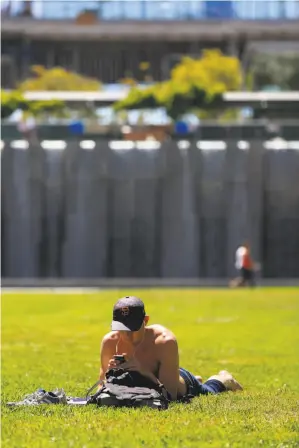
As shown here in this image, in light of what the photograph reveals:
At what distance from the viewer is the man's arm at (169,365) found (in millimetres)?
10703

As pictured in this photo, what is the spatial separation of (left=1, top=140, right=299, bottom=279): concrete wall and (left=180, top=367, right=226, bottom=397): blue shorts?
37074mm

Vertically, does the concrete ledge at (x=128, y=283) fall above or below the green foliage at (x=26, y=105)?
below

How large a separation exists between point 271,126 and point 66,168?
8.13 meters

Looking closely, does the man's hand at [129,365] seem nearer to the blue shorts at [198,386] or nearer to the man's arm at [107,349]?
the man's arm at [107,349]

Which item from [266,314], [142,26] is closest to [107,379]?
[266,314]

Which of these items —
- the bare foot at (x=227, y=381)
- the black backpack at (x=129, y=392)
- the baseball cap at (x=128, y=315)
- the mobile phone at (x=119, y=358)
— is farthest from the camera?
the bare foot at (x=227, y=381)

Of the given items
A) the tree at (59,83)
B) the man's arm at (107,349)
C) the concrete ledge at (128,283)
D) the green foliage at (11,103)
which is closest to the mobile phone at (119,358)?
the man's arm at (107,349)

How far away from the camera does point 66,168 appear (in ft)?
165

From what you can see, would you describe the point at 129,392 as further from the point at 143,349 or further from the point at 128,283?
the point at 128,283

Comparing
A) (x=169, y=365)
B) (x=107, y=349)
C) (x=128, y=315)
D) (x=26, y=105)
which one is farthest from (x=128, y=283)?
(x=128, y=315)

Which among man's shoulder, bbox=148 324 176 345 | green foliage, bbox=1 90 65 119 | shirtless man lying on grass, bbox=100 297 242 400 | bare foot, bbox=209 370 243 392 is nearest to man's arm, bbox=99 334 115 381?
shirtless man lying on grass, bbox=100 297 242 400

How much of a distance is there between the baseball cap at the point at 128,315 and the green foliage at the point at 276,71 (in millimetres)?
52797

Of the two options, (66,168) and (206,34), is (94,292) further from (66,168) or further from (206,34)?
(206,34)

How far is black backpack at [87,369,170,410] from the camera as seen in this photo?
10.4 meters
